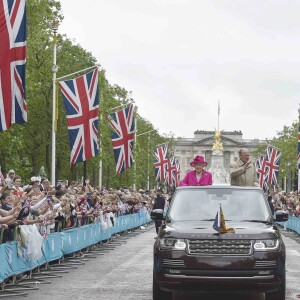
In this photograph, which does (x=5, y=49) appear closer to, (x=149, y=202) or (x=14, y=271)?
(x=14, y=271)

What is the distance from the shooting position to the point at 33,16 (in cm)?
5150

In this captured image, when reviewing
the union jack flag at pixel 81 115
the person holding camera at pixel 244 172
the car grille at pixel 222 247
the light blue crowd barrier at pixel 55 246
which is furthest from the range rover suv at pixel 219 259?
the union jack flag at pixel 81 115

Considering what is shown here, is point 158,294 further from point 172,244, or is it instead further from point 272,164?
point 272,164

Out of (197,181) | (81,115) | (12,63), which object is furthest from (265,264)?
(81,115)

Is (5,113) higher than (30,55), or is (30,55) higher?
(30,55)

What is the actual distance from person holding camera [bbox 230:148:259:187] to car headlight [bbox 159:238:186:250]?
3137mm

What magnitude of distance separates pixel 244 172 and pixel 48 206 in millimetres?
4199

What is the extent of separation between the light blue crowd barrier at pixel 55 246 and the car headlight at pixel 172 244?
3.70 meters

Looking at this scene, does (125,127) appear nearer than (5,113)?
No

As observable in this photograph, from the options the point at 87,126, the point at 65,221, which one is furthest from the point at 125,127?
the point at 65,221

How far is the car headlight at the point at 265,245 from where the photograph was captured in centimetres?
1230

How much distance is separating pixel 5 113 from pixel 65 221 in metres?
6.62

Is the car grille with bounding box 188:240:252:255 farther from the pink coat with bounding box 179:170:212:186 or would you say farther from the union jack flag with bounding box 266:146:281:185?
the union jack flag with bounding box 266:146:281:185

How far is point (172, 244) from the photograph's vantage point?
12477mm
